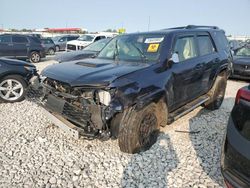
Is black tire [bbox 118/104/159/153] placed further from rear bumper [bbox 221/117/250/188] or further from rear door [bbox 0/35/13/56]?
rear door [bbox 0/35/13/56]

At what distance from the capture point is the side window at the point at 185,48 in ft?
14.1

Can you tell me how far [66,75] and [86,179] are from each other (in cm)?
153

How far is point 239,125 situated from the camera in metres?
2.25

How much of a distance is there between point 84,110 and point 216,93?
3667 millimetres

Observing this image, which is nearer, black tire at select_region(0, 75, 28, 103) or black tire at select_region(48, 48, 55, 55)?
black tire at select_region(0, 75, 28, 103)

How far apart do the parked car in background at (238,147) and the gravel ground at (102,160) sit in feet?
2.74

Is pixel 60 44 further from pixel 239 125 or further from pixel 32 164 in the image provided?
pixel 239 125

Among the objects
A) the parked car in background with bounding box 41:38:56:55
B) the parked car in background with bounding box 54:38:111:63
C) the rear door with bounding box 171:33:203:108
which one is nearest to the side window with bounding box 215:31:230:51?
the rear door with bounding box 171:33:203:108

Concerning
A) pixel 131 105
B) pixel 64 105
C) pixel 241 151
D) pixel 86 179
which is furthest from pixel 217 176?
pixel 64 105

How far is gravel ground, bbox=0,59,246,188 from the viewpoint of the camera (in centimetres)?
307

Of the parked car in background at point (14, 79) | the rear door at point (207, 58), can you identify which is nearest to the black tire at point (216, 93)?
the rear door at point (207, 58)

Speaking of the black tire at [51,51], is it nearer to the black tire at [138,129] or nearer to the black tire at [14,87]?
the black tire at [14,87]

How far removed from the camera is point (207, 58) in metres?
5.06

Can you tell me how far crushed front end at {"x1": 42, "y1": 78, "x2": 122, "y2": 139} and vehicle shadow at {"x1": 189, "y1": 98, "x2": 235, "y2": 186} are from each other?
1.53m
